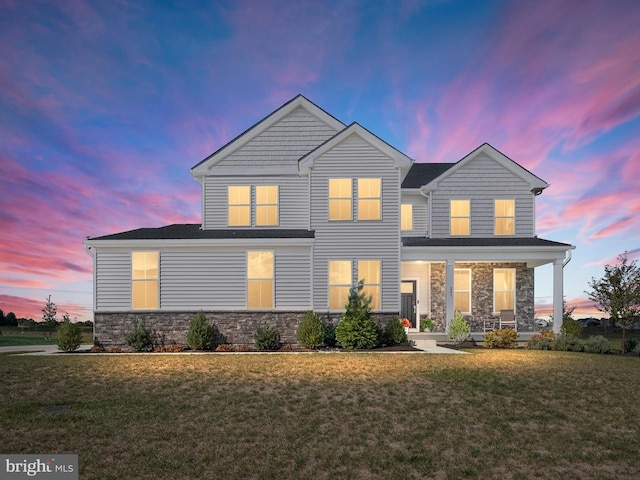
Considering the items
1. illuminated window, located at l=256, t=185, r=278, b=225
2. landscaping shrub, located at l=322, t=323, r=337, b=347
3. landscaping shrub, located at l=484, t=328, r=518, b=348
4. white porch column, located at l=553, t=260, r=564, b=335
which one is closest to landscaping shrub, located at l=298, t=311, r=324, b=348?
landscaping shrub, located at l=322, t=323, r=337, b=347

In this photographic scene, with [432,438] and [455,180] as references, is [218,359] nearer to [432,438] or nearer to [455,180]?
[432,438]

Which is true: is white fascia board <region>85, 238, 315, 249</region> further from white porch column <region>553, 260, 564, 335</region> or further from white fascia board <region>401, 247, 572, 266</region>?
white porch column <region>553, 260, 564, 335</region>

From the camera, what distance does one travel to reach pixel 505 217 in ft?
67.1

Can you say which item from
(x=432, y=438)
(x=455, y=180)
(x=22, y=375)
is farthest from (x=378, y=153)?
(x=22, y=375)

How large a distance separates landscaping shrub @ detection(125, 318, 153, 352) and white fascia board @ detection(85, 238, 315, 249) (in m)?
3.48

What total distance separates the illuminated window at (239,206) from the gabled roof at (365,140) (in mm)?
3199

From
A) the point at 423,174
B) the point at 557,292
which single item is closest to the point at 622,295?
the point at 557,292

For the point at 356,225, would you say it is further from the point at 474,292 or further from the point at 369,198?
the point at 474,292

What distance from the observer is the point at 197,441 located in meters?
6.69

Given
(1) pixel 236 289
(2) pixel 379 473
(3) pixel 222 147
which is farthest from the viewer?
(3) pixel 222 147

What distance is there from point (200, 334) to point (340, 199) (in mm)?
8151

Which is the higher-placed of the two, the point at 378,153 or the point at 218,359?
the point at 378,153

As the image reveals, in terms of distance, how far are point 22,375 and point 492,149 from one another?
21022 mm

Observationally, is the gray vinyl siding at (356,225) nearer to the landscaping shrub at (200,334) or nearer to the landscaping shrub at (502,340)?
the landscaping shrub at (502,340)
